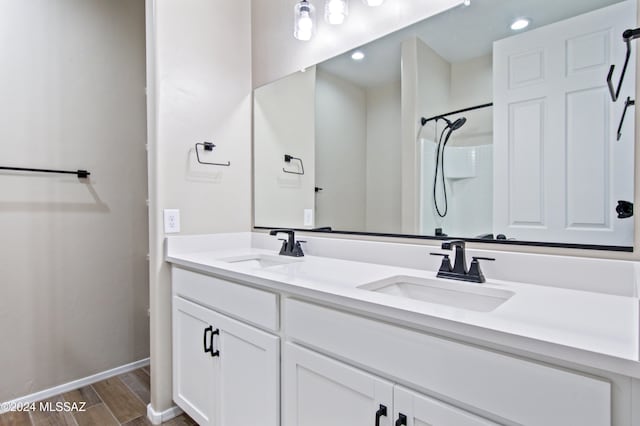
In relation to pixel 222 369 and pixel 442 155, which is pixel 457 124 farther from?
pixel 222 369

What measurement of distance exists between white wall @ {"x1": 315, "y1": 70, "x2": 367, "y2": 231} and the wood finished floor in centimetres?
129

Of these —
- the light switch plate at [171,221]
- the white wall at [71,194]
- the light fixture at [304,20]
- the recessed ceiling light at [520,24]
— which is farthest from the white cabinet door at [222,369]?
the light fixture at [304,20]

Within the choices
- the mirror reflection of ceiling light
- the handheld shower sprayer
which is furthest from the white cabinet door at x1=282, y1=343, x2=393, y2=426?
the mirror reflection of ceiling light

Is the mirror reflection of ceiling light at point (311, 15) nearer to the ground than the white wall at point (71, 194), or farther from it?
farther from it

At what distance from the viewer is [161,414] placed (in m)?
1.73

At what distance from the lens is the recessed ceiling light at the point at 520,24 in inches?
44.8

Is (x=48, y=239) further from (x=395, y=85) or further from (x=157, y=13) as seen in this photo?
(x=395, y=85)

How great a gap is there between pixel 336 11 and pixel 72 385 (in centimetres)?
254

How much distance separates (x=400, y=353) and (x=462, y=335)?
161 mm

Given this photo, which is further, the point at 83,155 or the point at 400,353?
the point at 83,155

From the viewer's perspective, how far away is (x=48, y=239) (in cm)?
197

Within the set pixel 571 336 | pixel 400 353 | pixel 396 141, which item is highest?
pixel 396 141

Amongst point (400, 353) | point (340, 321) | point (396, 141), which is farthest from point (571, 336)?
point (396, 141)

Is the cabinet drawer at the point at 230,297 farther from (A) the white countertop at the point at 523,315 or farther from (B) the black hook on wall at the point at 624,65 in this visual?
(B) the black hook on wall at the point at 624,65
